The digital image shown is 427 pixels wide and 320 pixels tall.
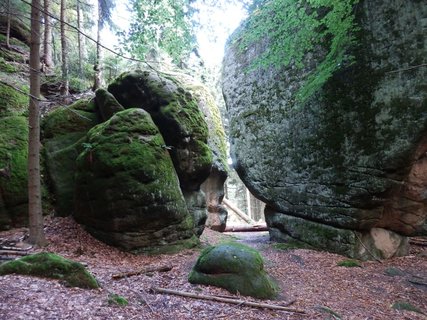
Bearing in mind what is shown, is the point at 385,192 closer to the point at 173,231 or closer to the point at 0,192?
the point at 173,231

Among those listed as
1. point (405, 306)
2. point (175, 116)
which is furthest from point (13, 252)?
point (405, 306)

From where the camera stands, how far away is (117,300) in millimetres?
4445

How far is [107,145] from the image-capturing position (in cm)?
827

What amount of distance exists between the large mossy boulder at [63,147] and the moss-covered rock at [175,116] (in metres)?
1.56

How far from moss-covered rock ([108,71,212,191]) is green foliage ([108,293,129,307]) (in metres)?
5.21

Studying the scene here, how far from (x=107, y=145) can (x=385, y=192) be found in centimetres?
731

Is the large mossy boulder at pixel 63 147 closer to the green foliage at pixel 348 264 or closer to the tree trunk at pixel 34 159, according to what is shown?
the tree trunk at pixel 34 159

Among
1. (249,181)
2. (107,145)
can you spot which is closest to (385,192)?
(249,181)

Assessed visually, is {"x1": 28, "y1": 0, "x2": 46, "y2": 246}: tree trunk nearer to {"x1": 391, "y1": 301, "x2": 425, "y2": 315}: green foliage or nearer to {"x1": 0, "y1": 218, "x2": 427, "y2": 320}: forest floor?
{"x1": 0, "y1": 218, "x2": 427, "y2": 320}: forest floor

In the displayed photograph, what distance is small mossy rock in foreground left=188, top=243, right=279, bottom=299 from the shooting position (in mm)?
5422

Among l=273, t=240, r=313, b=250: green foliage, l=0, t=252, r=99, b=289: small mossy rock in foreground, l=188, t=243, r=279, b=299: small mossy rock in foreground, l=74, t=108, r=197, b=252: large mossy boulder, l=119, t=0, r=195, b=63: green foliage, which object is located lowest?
l=273, t=240, r=313, b=250: green foliage

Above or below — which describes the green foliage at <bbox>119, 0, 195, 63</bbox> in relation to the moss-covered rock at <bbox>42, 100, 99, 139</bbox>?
above

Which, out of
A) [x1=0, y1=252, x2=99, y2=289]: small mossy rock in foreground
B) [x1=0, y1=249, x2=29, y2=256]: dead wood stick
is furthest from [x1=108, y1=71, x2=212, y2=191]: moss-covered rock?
[x1=0, y1=252, x2=99, y2=289]: small mossy rock in foreground

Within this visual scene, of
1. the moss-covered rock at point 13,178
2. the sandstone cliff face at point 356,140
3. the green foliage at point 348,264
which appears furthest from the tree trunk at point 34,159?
the green foliage at point 348,264
